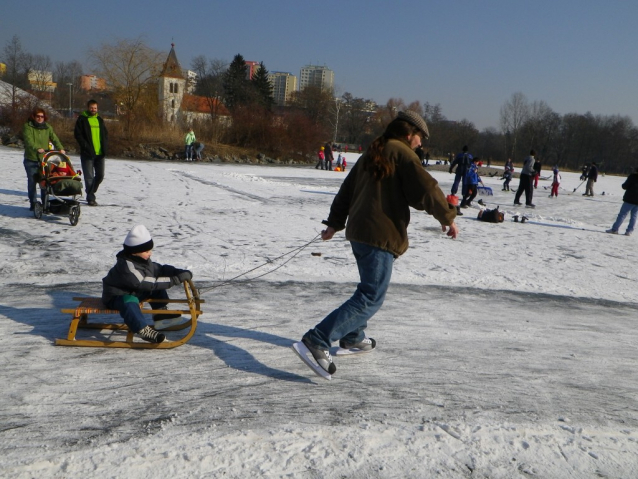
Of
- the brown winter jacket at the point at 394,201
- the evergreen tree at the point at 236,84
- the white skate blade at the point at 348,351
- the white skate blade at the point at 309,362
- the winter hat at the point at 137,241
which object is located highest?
the evergreen tree at the point at 236,84

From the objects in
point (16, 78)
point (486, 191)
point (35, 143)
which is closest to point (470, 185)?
point (486, 191)

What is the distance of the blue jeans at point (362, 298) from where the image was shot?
358 cm

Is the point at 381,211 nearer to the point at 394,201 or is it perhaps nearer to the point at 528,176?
the point at 394,201

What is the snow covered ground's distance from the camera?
9.20ft

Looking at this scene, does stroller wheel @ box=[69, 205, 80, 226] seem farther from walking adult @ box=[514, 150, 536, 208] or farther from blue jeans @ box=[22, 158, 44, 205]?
walking adult @ box=[514, 150, 536, 208]

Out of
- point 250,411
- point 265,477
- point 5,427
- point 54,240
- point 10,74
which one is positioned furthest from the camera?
point 10,74

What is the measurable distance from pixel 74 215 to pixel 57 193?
48 centimetres

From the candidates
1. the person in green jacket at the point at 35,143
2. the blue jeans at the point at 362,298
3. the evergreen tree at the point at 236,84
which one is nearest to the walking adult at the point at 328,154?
the person in green jacket at the point at 35,143

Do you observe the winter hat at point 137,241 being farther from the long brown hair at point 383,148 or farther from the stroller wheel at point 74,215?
the stroller wheel at point 74,215

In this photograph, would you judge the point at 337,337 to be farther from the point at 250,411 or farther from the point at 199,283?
the point at 199,283

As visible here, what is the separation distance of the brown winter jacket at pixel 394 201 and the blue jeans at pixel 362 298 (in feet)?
0.24

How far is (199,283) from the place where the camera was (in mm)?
6547

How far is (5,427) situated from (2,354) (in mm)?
1170

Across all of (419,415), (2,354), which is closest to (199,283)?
(2,354)
